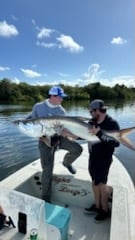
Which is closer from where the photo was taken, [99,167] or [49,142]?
[99,167]

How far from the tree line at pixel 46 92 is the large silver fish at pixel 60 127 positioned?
4714cm

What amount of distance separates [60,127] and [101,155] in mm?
578

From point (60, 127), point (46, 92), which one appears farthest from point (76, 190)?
point (46, 92)

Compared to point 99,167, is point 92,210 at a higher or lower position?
lower

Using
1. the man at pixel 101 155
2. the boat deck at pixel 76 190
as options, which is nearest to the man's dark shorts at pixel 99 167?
the man at pixel 101 155

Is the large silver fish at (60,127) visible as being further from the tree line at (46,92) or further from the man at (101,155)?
the tree line at (46,92)

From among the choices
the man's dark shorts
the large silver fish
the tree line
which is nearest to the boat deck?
the man's dark shorts

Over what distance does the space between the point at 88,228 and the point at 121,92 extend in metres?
67.3

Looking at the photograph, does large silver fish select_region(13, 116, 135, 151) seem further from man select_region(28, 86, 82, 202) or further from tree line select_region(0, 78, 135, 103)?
tree line select_region(0, 78, 135, 103)

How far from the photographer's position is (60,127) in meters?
2.69

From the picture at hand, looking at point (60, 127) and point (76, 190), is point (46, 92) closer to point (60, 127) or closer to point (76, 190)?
point (76, 190)

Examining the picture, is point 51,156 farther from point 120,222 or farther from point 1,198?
point 120,222

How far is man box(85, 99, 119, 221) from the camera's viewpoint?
9.11 ft

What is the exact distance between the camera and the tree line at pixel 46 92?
173 ft
